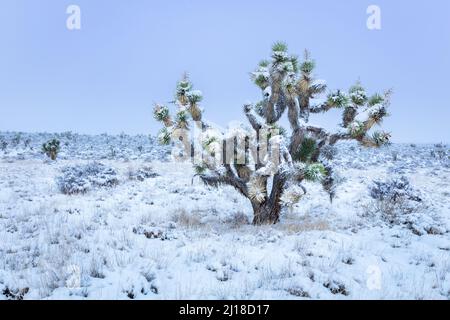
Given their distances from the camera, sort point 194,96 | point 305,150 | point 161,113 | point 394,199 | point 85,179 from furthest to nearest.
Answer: point 85,179
point 394,199
point 305,150
point 161,113
point 194,96

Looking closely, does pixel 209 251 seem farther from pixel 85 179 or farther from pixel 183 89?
pixel 85 179

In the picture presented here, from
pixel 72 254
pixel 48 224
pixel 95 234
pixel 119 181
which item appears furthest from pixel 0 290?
pixel 119 181

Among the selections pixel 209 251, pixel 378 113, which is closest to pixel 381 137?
pixel 378 113

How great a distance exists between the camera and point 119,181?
18.5 m

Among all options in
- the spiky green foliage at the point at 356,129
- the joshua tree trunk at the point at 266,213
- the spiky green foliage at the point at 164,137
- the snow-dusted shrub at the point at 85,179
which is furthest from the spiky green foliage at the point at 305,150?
the snow-dusted shrub at the point at 85,179

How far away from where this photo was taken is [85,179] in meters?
16.8

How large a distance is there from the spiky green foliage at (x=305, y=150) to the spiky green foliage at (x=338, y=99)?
1.15m

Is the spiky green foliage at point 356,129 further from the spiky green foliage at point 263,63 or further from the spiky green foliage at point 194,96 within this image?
the spiky green foliage at point 194,96

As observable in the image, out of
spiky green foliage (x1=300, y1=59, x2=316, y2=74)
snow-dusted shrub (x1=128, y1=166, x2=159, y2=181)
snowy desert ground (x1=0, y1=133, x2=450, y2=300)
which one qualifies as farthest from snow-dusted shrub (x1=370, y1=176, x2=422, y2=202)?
snow-dusted shrub (x1=128, y1=166, x2=159, y2=181)

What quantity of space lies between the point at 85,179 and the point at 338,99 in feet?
35.0

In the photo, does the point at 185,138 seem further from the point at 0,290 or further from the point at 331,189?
the point at 0,290

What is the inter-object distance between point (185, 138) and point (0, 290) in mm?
6201

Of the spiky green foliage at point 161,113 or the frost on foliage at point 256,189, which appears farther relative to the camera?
the spiky green foliage at point 161,113

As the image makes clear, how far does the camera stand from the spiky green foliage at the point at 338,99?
11.0m
